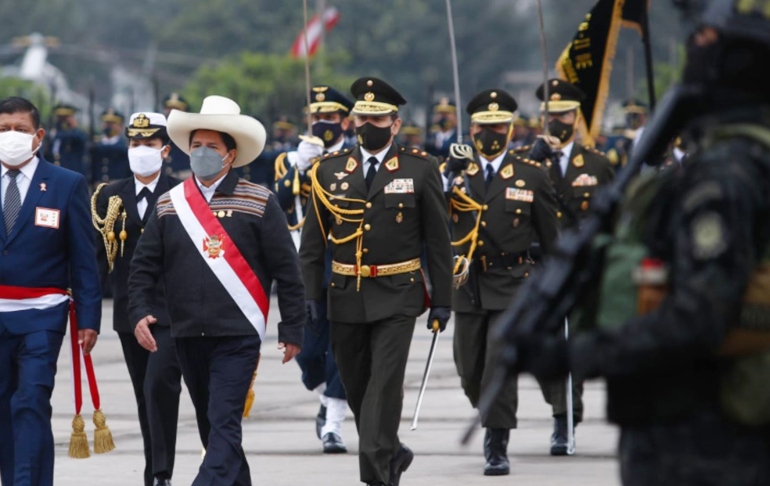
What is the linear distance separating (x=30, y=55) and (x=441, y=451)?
70657mm

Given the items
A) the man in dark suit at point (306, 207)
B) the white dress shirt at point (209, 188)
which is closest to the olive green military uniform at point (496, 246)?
the man in dark suit at point (306, 207)

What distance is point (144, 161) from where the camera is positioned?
9945mm

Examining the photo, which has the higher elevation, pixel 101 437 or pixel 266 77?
pixel 266 77

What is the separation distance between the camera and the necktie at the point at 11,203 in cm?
887

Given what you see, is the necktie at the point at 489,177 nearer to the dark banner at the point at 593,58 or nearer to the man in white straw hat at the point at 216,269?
the dark banner at the point at 593,58

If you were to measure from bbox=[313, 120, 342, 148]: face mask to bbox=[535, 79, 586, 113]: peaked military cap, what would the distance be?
1.46 meters

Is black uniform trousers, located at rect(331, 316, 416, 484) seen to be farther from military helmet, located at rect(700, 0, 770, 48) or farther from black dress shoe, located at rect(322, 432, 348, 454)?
military helmet, located at rect(700, 0, 770, 48)

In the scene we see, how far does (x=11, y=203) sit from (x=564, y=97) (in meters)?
4.73

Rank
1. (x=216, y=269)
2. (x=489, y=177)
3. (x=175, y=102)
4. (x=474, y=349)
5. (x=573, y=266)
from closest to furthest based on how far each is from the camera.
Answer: (x=573, y=266)
(x=216, y=269)
(x=474, y=349)
(x=489, y=177)
(x=175, y=102)

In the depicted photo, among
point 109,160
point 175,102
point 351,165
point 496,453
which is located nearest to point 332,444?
point 496,453

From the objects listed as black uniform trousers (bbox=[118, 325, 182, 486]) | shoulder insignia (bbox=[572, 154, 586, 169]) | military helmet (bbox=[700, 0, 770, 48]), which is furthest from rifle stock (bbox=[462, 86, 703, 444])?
shoulder insignia (bbox=[572, 154, 586, 169])

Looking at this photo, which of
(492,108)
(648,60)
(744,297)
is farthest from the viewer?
(492,108)

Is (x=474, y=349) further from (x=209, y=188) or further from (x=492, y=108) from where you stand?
(x=209, y=188)

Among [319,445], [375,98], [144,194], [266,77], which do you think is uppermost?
[266,77]
